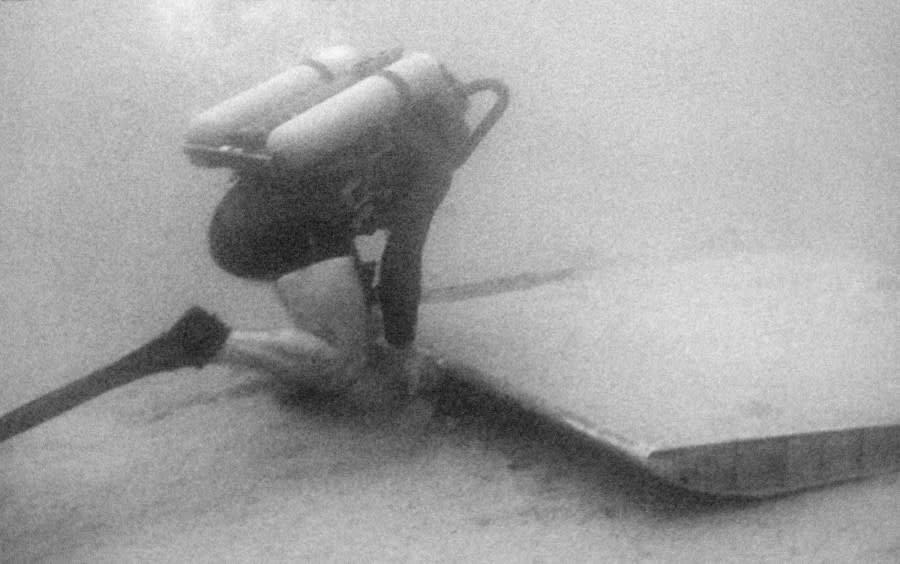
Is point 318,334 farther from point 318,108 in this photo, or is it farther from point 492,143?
point 492,143

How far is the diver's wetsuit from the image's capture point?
3854 mm

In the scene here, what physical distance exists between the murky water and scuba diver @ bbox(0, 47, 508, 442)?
7.36ft

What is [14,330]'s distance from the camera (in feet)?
19.7

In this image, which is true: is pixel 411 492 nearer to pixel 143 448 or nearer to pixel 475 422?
pixel 475 422

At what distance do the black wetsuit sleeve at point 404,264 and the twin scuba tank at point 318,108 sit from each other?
1.12 ft

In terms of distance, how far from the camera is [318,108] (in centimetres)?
372

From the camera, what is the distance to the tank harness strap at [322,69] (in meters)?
4.45

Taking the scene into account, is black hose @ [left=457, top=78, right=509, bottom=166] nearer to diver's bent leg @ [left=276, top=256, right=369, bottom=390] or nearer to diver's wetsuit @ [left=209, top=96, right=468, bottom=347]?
diver's wetsuit @ [left=209, top=96, right=468, bottom=347]

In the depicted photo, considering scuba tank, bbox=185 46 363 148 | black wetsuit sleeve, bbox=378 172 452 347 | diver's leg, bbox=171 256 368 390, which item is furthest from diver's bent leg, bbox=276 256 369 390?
scuba tank, bbox=185 46 363 148

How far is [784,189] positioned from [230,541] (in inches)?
278

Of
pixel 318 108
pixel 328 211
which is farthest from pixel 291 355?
pixel 318 108

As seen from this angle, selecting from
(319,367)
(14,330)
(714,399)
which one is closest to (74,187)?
(14,330)

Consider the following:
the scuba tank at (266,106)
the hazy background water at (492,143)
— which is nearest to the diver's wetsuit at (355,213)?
the scuba tank at (266,106)

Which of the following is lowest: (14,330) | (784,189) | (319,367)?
(784,189)
